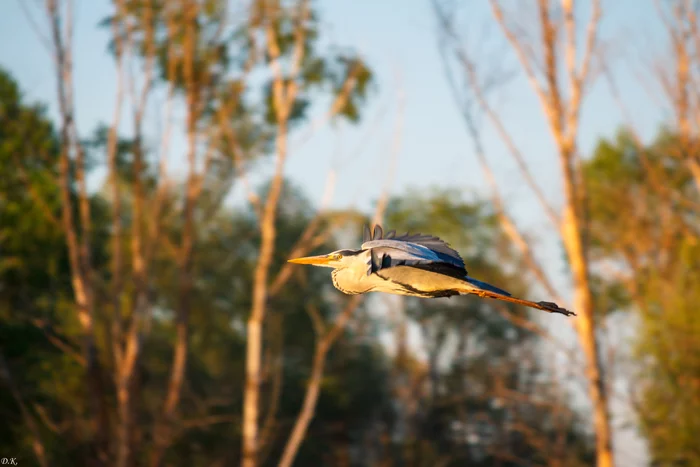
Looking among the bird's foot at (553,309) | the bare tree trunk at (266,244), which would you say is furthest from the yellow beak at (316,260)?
the bare tree trunk at (266,244)

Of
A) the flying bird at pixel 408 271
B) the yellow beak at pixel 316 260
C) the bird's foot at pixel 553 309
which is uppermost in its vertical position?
the yellow beak at pixel 316 260

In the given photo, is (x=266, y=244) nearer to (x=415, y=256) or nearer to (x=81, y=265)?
(x=81, y=265)

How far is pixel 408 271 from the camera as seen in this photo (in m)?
3.14

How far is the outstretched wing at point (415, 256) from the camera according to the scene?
2.97 m

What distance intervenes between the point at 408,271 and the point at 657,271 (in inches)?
810

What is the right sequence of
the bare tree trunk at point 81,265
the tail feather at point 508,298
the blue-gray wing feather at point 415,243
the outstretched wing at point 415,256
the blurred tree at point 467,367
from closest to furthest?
1. the tail feather at point 508,298
2. the outstretched wing at point 415,256
3. the blue-gray wing feather at point 415,243
4. the bare tree trunk at point 81,265
5. the blurred tree at point 467,367

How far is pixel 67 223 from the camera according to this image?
1335 cm

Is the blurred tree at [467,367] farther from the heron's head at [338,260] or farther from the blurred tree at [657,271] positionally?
the heron's head at [338,260]

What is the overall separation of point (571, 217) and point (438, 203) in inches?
794

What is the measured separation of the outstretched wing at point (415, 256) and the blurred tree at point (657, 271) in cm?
1383

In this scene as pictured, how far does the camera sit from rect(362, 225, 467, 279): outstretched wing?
2.97 meters

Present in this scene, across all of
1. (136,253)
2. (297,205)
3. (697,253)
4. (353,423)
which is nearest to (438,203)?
(297,205)

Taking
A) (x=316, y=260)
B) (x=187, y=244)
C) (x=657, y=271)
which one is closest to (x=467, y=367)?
(x=657, y=271)

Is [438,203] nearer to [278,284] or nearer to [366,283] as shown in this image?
[278,284]
